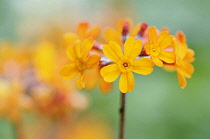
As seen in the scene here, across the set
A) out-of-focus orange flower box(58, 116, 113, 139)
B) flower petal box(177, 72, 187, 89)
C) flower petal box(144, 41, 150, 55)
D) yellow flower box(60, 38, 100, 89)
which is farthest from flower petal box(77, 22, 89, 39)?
out-of-focus orange flower box(58, 116, 113, 139)

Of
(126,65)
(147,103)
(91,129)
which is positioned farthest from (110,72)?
(91,129)

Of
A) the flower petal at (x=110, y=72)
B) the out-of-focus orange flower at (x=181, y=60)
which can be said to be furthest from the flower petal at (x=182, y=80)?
the flower petal at (x=110, y=72)

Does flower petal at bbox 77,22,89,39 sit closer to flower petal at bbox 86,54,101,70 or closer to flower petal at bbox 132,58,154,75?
flower petal at bbox 86,54,101,70

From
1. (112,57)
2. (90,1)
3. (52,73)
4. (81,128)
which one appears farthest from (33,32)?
(112,57)

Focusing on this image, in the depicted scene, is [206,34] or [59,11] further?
[59,11]

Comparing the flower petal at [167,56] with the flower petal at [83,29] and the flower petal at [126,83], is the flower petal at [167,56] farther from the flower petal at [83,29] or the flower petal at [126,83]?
the flower petal at [83,29]

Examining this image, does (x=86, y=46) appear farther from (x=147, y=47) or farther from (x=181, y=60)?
(x=181, y=60)

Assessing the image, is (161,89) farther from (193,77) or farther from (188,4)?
(188,4)
